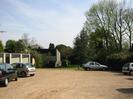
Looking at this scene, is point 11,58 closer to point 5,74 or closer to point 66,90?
point 5,74

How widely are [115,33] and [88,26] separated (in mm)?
6276

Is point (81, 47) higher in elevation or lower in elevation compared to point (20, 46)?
lower

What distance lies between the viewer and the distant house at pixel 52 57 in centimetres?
8094

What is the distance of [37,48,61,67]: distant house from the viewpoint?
3187 inches

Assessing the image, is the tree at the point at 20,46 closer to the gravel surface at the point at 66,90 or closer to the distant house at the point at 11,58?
the distant house at the point at 11,58

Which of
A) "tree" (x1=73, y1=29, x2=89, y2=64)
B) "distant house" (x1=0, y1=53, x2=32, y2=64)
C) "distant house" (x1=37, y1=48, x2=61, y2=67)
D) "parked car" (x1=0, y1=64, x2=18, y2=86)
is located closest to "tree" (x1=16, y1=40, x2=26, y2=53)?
"distant house" (x1=37, y1=48, x2=61, y2=67)

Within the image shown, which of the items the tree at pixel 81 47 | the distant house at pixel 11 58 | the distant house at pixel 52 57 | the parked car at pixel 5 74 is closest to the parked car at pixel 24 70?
the parked car at pixel 5 74

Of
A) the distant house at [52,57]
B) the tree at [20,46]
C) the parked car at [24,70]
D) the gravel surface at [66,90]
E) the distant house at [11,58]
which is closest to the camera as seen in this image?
the gravel surface at [66,90]

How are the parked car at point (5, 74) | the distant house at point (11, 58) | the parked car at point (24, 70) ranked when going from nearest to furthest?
the parked car at point (5, 74) → the parked car at point (24, 70) → the distant house at point (11, 58)

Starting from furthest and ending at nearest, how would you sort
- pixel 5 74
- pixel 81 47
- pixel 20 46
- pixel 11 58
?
1. pixel 20 46
2. pixel 81 47
3. pixel 11 58
4. pixel 5 74

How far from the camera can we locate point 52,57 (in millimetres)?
93000

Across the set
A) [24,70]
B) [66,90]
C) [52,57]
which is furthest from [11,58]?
[66,90]

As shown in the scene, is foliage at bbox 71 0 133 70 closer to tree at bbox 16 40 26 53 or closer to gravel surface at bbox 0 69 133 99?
tree at bbox 16 40 26 53

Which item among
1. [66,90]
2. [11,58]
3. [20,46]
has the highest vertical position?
[20,46]
